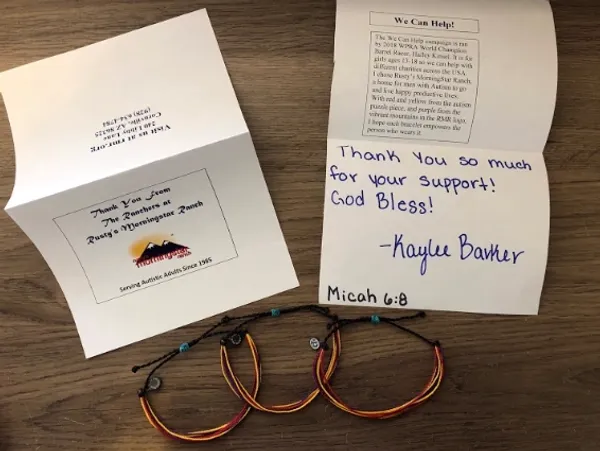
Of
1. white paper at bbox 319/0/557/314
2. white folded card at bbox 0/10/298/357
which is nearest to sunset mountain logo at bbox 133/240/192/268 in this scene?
white folded card at bbox 0/10/298/357

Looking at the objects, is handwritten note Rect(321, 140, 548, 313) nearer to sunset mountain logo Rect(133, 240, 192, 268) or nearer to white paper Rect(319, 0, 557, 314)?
white paper Rect(319, 0, 557, 314)

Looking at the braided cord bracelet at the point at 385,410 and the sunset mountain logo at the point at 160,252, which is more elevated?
the sunset mountain logo at the point at 160,252

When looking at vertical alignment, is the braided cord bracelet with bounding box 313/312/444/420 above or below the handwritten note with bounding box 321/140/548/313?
below

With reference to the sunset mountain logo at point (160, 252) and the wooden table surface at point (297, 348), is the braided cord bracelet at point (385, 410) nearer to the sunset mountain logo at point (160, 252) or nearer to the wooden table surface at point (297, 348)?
the wooden table surface at point (297, 348)

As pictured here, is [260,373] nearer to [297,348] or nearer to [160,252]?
[297,348]

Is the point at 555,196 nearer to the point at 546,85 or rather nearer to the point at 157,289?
the point at 546,85

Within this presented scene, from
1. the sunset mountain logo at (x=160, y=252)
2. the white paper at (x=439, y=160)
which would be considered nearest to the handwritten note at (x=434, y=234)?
the white paper at (x=439, y=160)
